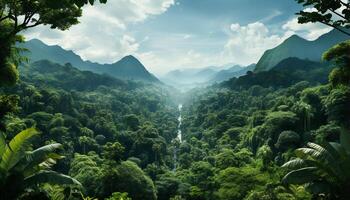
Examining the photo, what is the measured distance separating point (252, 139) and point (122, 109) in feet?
330

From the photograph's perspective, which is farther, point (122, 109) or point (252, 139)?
point (122, 109)

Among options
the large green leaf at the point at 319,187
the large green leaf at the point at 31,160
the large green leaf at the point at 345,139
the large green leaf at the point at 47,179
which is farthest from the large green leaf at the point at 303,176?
the large green leaf at the point at 31,160

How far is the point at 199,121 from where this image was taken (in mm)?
156000

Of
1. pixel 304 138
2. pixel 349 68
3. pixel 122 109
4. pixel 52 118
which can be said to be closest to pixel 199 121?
pixel 122 109

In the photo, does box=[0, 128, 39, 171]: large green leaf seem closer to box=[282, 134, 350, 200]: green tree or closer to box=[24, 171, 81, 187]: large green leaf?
box=[24, 171, 81, 187]: large green leaf

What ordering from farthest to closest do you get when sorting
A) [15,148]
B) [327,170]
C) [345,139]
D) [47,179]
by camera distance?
1. [345,139]
2. [327,170]
3. [47,179]
4. [15,148]

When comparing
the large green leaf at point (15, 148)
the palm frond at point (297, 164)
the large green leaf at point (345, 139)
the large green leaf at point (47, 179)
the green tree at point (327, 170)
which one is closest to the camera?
the large green leaf at point (15, 148)

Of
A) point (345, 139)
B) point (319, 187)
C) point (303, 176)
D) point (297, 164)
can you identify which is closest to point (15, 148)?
point (297, 164)

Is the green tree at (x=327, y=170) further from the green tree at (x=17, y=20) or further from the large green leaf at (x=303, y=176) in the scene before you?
the green tree at (x=17, y=20)

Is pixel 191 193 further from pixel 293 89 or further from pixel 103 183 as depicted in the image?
pixel 293 89

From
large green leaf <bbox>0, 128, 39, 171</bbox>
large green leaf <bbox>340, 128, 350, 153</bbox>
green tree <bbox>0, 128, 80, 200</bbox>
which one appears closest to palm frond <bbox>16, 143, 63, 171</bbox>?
green tree <bbox>0, 128, 80, 200</bbox>

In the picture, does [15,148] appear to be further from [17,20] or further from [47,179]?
[17,20]

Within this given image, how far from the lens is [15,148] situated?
1748 centimetres

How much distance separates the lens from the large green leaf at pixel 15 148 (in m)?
17.5
